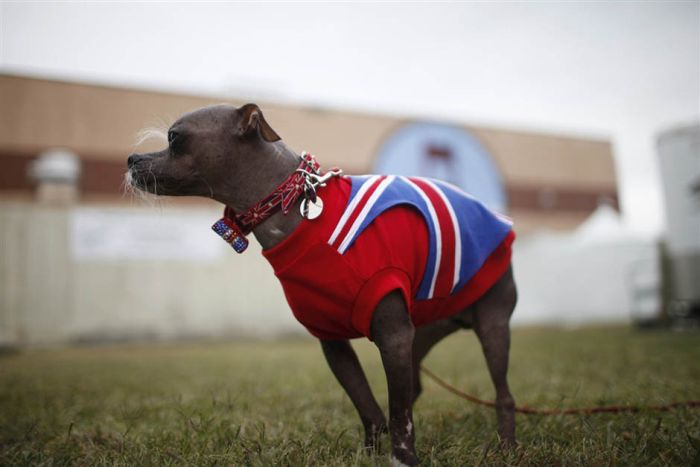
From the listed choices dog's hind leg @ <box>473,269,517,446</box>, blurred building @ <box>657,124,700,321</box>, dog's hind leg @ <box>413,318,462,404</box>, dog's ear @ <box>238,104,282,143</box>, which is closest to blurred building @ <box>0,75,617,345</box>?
blurred building @ <box>657,124,700,321</box>

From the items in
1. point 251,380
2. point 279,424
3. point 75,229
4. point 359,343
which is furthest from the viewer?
point 75,229

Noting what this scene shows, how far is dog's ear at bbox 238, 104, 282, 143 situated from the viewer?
→ 1930 millimetres

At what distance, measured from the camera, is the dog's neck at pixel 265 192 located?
1.96 meters

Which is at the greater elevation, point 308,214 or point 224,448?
point 308,214

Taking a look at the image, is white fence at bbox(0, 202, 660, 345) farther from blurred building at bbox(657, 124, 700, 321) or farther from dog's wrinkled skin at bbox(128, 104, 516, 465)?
dog's wrinkled skin at bbox(128, 104, 516, 465)

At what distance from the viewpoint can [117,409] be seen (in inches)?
136

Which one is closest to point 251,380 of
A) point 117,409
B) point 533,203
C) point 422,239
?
point 117,409

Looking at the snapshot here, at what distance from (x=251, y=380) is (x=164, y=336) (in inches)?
310

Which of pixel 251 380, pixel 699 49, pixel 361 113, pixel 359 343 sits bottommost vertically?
pixel 359 343

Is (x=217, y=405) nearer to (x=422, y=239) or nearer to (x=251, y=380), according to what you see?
(x=251, y=380)

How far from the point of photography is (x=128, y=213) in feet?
40.6

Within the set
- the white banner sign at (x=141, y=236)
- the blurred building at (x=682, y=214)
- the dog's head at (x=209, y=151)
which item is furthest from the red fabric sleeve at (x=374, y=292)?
the white banner sign at (x=141, y=236)

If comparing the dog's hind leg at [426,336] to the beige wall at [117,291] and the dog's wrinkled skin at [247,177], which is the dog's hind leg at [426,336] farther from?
the beige wall at [117,291]

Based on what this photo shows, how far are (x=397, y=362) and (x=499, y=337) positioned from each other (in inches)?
28.0
